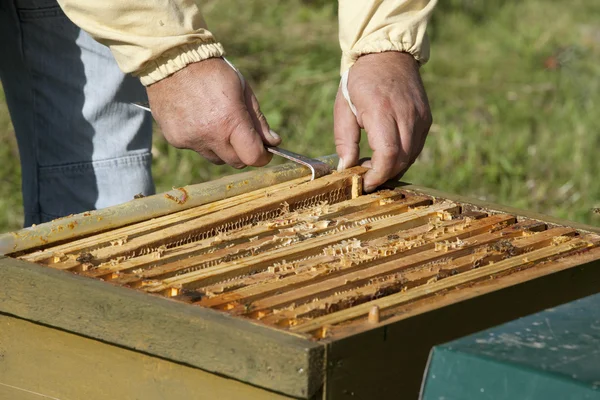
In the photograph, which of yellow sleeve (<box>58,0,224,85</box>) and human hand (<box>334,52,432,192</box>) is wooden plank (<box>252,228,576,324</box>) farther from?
yellow sleeve (<box>58,0,224,85</box>)

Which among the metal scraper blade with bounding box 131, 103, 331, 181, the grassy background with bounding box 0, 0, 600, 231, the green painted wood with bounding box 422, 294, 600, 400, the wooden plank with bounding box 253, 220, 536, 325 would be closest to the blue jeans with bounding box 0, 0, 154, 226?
the metal scraper blade with bounding box 131, 103, 331, 181

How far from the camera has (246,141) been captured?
2.40 m

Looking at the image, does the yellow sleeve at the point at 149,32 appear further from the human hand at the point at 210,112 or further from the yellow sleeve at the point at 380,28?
the yellow sleeve at the point at 380,28

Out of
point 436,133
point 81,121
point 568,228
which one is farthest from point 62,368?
point 436,133

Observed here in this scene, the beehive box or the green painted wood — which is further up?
the green painted wood

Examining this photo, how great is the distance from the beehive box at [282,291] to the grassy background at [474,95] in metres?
2.15

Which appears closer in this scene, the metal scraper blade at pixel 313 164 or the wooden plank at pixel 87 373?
the wooden plank at pixel 87 373

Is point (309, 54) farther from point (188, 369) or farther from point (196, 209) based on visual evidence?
point (188, 369)

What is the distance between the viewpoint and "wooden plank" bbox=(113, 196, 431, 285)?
198 centimetres

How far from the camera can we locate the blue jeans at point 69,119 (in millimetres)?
3059

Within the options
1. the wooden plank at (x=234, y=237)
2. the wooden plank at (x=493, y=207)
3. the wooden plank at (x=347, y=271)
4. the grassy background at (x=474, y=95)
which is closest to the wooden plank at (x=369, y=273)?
the wooden plank at (x=347, y=271)

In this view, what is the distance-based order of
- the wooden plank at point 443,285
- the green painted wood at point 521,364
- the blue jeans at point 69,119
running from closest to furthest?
1. the green painted wood at point 521,364
2. the wooden plank at point 443,285
3. the blue jeans at point 69,119

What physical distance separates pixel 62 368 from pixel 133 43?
790 mm

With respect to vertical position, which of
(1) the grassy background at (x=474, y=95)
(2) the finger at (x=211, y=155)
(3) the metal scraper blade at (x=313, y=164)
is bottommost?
(1) the grassy background at (x=474, y=95)
